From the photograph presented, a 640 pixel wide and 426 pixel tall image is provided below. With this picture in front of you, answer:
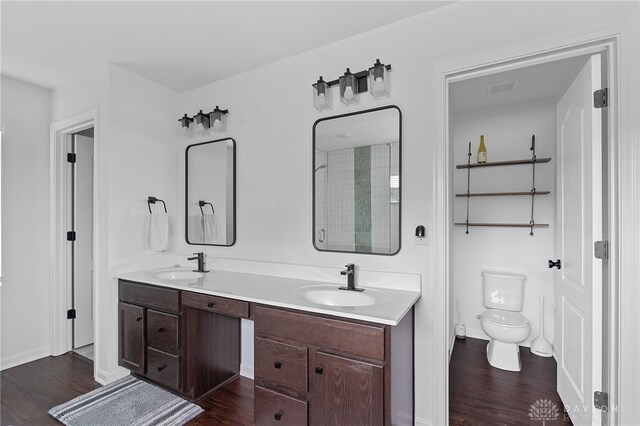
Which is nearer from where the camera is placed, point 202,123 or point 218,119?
point 218,119

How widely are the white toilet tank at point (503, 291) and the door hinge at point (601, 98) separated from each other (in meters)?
1.76

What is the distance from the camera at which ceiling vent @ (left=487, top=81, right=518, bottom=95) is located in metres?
2.56

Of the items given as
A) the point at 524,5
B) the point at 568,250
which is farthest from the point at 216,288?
the point at 524,5

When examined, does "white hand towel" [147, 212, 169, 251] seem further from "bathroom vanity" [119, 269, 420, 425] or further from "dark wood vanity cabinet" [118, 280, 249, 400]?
"dark wood vanity cabinet" [118, 280, 249, 400]

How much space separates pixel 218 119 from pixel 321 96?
971 millimetres

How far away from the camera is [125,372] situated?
96.0 inches

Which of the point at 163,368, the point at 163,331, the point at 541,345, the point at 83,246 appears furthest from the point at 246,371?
the point at 541,345

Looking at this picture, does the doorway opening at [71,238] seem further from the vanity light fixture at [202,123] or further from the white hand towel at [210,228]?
the white hand towel at [210,228]

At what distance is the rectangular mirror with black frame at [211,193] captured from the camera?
2.57 meters

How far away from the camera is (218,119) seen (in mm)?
2543

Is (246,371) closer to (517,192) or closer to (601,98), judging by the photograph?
(601,98)

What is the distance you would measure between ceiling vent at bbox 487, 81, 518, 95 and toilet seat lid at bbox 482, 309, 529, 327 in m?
1.94

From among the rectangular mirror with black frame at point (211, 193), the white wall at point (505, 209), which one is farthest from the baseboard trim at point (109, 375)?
the white wall at point (505, 209)

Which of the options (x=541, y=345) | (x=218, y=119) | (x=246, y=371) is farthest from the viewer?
(x=541, y=345)
